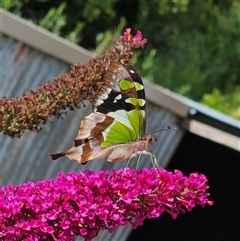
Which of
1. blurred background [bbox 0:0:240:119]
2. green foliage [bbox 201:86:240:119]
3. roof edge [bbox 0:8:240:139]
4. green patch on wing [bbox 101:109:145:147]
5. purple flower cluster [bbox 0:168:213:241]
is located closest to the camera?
purple flower cluster [bbox 0:168:213:241]

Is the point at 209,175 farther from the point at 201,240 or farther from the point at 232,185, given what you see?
the point at 201,240

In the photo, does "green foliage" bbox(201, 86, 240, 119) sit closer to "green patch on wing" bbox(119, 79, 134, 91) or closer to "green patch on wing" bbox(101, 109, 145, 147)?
"green patch on wing" bbox(101, 109, 145, 147)

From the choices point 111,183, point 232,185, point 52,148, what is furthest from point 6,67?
point 111,183

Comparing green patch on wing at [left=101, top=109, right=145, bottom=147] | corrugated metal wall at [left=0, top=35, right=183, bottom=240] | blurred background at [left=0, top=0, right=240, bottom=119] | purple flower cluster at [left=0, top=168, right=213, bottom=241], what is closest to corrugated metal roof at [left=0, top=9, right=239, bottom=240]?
corrugated metal wall at [left=0, top=35, right=183, bottom=240]

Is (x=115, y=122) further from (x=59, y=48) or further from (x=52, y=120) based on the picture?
(x=52, y=120)

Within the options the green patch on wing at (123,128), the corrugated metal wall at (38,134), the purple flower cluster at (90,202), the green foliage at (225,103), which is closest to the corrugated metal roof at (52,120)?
the corrugated metal wall at (38,134)

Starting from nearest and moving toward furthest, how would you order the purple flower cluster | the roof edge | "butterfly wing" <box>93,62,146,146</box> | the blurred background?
the purple flower cluster
"butterfly wing" <box>93,62,146,146</box>
the roof edge
the blurred background
